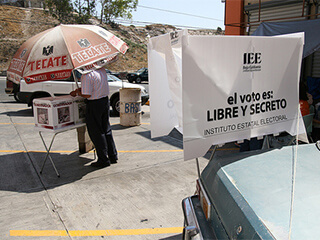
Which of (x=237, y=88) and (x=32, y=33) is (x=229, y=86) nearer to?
(x=237, y=88)

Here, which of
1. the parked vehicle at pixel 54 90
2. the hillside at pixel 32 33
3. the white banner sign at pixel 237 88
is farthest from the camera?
the hillside at pixel 32 33

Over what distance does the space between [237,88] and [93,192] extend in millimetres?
2768

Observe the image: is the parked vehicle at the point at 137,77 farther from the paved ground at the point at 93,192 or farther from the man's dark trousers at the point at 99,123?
the man's dark trousers at the point at 99,123

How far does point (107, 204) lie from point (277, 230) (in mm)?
2703

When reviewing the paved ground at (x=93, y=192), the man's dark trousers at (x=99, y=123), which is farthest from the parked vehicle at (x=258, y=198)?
the man's dark trousers at (x=99, y=123)

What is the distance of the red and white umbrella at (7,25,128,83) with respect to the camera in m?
4.43

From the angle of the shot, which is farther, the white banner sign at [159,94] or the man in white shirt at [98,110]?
the man in white shirt at [98,110]

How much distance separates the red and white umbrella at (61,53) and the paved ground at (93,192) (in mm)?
1678

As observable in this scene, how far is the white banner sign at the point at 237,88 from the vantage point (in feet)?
7.09

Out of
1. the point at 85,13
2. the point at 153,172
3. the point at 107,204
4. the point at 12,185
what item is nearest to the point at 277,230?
the point at 107,204

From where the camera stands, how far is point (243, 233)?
1.64 meters

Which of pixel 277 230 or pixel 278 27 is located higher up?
pixel 278 27

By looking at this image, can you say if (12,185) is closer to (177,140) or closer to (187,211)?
(187,211)

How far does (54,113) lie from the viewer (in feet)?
15.3
